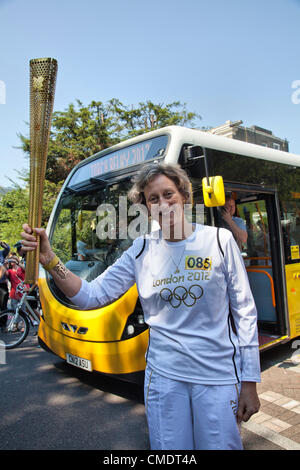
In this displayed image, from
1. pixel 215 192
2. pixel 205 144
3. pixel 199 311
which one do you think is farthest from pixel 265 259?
pixel 199 311

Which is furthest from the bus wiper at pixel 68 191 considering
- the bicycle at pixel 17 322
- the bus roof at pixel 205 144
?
the bicycle at pixel 17 322

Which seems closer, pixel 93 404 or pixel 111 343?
pixel 111 343

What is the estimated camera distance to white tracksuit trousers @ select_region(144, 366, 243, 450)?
1.42m

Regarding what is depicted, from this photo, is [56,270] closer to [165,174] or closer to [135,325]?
[165,174]

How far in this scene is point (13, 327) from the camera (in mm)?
6188

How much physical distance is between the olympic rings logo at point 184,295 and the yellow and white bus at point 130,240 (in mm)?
1916

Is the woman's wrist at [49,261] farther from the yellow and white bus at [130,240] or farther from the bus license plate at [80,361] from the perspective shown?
the bus license plate at [80,361]

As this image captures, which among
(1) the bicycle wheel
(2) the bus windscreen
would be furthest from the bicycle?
(2) the bus windscreen

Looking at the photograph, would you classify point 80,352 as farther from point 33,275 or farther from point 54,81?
point 54,81

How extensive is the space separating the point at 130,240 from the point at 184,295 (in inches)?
94.3

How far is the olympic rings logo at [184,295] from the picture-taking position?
151cm
